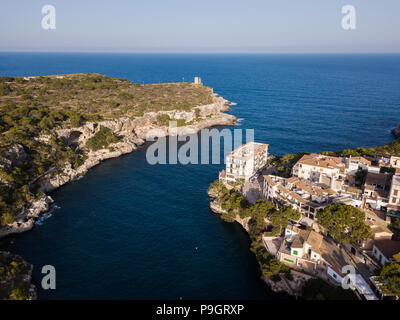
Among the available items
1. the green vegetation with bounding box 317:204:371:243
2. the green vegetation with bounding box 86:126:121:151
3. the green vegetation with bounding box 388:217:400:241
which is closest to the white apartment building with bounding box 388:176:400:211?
the green vegetation with bounding box 388:217:400:241

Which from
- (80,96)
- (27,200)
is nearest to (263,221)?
(27,200)

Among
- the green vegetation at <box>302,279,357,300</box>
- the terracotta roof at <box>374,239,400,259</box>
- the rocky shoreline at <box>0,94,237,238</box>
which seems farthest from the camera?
the rocky shoreline at <box>0,94,237,238</box>

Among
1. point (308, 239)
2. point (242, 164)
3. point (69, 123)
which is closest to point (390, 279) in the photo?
point (308, 239)

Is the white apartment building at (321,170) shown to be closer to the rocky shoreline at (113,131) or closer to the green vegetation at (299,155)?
the green vegetation at (299,155)

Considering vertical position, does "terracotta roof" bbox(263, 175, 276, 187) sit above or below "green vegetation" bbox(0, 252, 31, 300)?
above

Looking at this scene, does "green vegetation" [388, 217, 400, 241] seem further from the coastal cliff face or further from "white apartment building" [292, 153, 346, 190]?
the coastal cliff face

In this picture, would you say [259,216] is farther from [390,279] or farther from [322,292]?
A: [390,279]

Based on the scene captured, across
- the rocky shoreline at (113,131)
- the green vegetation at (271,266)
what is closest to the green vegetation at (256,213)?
the green vegetation at (271,266)

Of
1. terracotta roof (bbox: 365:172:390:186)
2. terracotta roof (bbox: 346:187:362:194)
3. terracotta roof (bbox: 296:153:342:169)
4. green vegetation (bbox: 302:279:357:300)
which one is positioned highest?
terracotta roof (bbox: 296:153:342:169)
